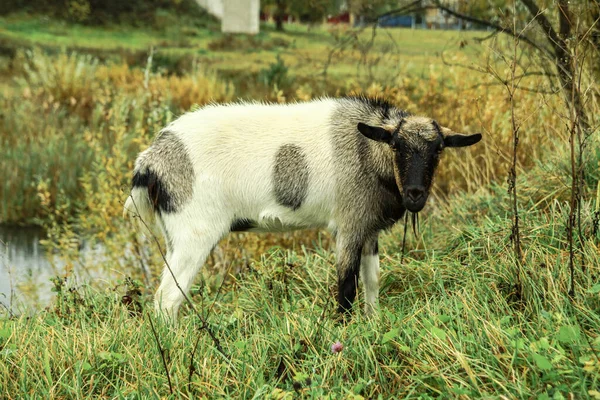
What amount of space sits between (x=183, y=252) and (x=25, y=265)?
4.51m

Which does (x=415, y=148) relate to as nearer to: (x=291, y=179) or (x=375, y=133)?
(x=375, y=133)

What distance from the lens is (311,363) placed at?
4.48 meters

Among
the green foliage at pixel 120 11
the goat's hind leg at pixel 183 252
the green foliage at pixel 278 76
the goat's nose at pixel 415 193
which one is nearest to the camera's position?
the goat's nose at pixel 415 193

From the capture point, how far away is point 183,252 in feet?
18.1

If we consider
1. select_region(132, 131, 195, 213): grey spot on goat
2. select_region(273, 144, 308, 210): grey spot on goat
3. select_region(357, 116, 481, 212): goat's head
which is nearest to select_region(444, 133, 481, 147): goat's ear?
select_region(357, 116, 481, 212): goat's head

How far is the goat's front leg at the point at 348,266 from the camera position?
5.51 m

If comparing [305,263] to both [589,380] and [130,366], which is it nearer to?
[130,366]

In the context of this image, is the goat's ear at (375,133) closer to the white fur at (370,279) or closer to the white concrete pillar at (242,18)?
the white fur at (370,279)

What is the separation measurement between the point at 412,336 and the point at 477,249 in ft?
5.90

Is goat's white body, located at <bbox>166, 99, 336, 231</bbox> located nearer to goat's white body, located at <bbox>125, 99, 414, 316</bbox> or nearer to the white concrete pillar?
goat's white body, located at <bbox>125, 99, 414, 316</bbox>

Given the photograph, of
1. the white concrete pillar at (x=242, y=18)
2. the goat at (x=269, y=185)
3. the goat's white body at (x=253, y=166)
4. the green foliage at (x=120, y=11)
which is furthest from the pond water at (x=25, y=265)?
the green foliage at (x=120, y=11)

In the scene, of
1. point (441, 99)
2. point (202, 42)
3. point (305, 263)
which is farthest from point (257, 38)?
point (305, 263)

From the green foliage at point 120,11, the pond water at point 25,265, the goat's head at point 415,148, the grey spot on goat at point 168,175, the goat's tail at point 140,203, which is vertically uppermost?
the green foliage at point 120,11

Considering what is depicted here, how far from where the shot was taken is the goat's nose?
16.6ft
